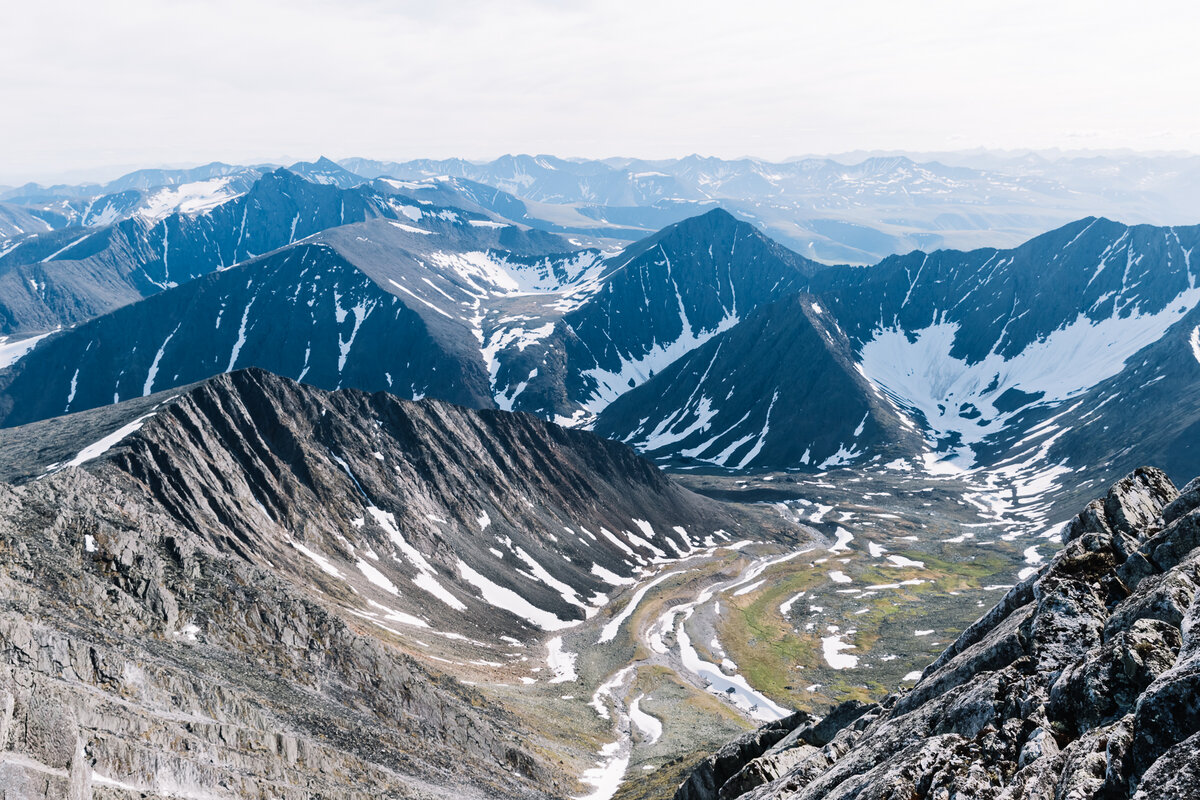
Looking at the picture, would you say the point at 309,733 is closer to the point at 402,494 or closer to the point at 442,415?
the point at 402,494

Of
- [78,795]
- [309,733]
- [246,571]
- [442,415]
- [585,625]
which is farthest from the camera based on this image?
[442,415]

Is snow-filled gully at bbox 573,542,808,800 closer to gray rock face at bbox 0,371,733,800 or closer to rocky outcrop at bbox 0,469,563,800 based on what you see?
gray rock face at bbox 0,371,733,800

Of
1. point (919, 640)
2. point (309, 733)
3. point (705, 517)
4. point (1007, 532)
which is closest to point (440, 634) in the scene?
point (309, 733)

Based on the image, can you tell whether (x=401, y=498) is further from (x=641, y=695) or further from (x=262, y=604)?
(x=262, y=604)

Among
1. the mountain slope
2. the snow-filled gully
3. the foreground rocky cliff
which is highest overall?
the foreground rocky cliff

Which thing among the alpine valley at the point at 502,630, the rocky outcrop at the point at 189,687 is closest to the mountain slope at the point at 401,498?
the alpine valley at the point at 502,630

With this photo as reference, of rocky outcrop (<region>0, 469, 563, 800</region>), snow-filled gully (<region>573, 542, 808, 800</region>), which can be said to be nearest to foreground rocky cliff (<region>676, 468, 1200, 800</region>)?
rocky outcrop (<region>0, 469, 563, 800</region>)

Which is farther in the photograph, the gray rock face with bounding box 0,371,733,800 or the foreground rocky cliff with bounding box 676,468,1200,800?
the gray rock face with bounding box 0,371,733,800

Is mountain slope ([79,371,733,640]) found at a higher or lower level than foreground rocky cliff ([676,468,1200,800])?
lower

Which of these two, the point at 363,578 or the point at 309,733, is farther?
the point at 363,578

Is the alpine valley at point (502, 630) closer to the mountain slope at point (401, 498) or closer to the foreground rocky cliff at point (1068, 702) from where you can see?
the foreground rocky cliff at point (1068, 702)
